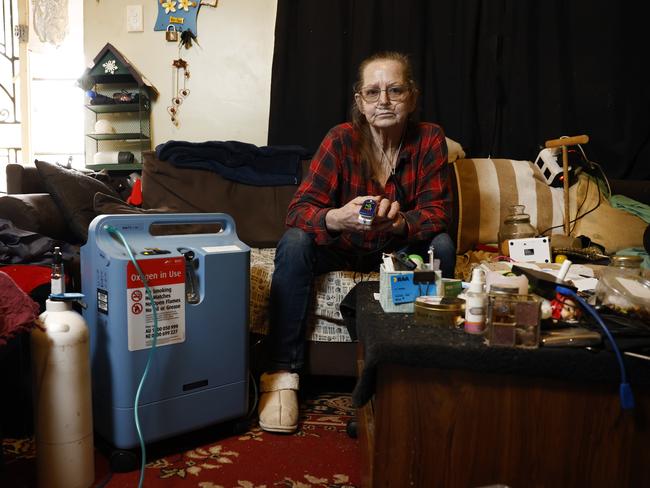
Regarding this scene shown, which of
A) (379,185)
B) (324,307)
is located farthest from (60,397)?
(379,185)

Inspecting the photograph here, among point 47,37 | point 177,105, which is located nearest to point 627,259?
point 177,105

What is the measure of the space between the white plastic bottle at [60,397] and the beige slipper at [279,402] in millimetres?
429

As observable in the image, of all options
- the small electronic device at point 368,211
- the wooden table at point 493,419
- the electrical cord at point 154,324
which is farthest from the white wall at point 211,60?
the wooden table at point 493,419

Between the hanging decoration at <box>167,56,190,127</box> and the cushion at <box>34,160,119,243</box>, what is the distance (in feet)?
3.17

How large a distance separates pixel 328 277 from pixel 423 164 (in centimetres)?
47

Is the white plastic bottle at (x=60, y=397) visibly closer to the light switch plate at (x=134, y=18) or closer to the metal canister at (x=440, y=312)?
the metal canister at (x=440, y=312)

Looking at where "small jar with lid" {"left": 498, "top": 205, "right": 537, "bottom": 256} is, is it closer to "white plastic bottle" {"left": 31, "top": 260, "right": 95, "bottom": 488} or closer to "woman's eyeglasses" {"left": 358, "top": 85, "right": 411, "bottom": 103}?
"woman's eyeglasses" {"left": 358, "top": 85, "right": 411, "bottom": 103}

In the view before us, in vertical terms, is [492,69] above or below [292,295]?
above

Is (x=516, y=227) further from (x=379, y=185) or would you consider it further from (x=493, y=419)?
(x=493, y=419)

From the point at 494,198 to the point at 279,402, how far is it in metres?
1.17

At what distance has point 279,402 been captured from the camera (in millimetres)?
1247

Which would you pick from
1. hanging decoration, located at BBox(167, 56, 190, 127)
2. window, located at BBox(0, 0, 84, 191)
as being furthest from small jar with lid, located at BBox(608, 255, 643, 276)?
window, located at BBox(0, 0, 84, 191)

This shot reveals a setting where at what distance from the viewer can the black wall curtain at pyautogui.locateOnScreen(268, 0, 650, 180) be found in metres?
2.18

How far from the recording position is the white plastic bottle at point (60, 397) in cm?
92
